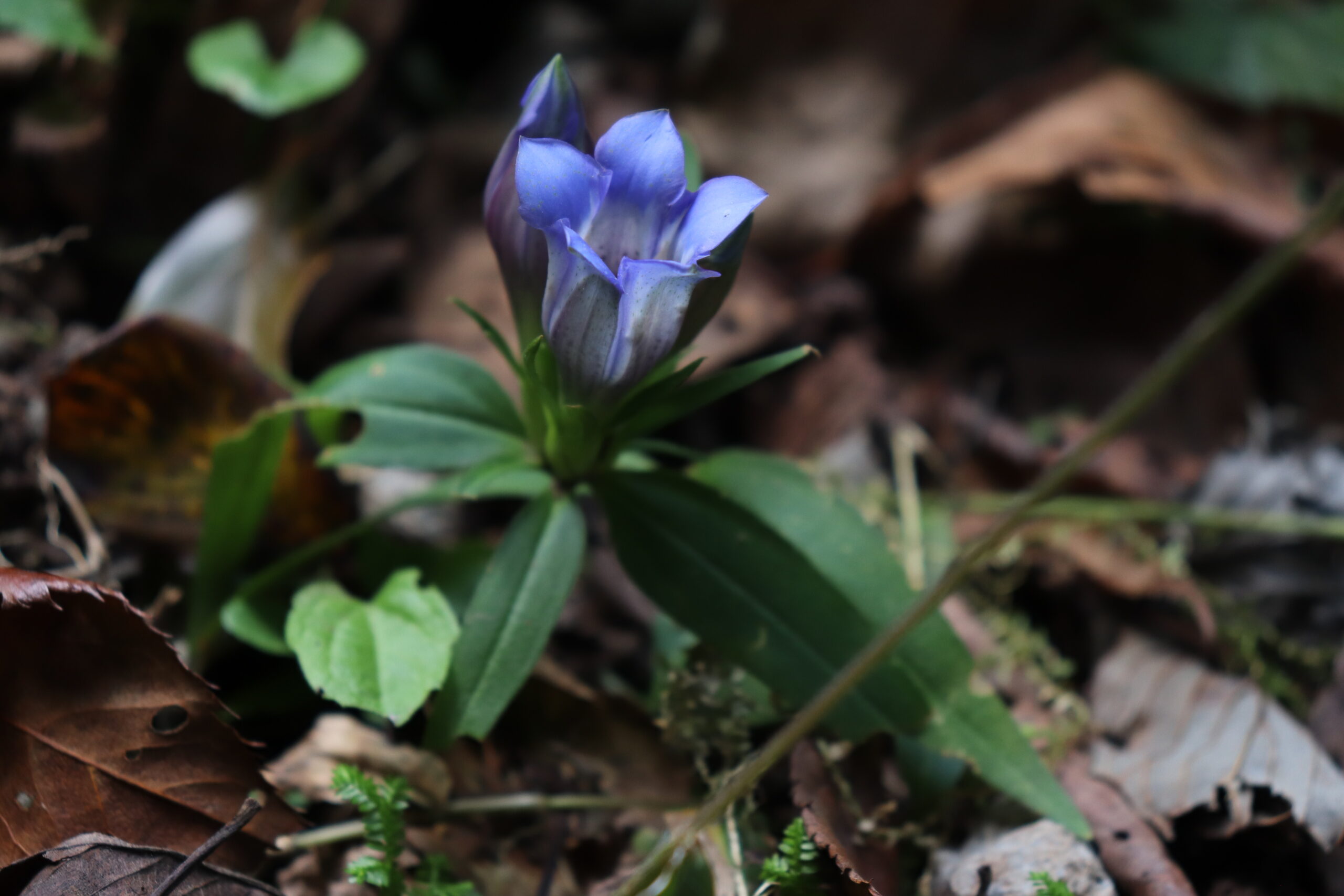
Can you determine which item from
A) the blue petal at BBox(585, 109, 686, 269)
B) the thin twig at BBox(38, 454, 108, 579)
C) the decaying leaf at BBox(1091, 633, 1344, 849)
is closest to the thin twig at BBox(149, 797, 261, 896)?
the thin twig at BBox(38, 454, 108, 579)

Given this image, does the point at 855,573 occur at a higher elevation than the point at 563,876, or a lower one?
higher

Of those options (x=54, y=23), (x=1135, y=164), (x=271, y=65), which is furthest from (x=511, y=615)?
(x=1135, y=164)

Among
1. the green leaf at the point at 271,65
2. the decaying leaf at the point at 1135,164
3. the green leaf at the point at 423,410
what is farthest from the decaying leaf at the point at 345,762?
the decaying leaf at the point at 1135,164

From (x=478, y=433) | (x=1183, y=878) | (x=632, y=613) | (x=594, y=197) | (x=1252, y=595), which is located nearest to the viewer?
(x=594, y=197)

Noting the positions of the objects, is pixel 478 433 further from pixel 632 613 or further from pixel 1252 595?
pixel 1252 595

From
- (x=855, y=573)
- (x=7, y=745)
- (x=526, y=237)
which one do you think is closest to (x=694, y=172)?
(x=526, y=237)

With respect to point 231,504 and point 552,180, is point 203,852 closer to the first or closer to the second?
point 231,504
